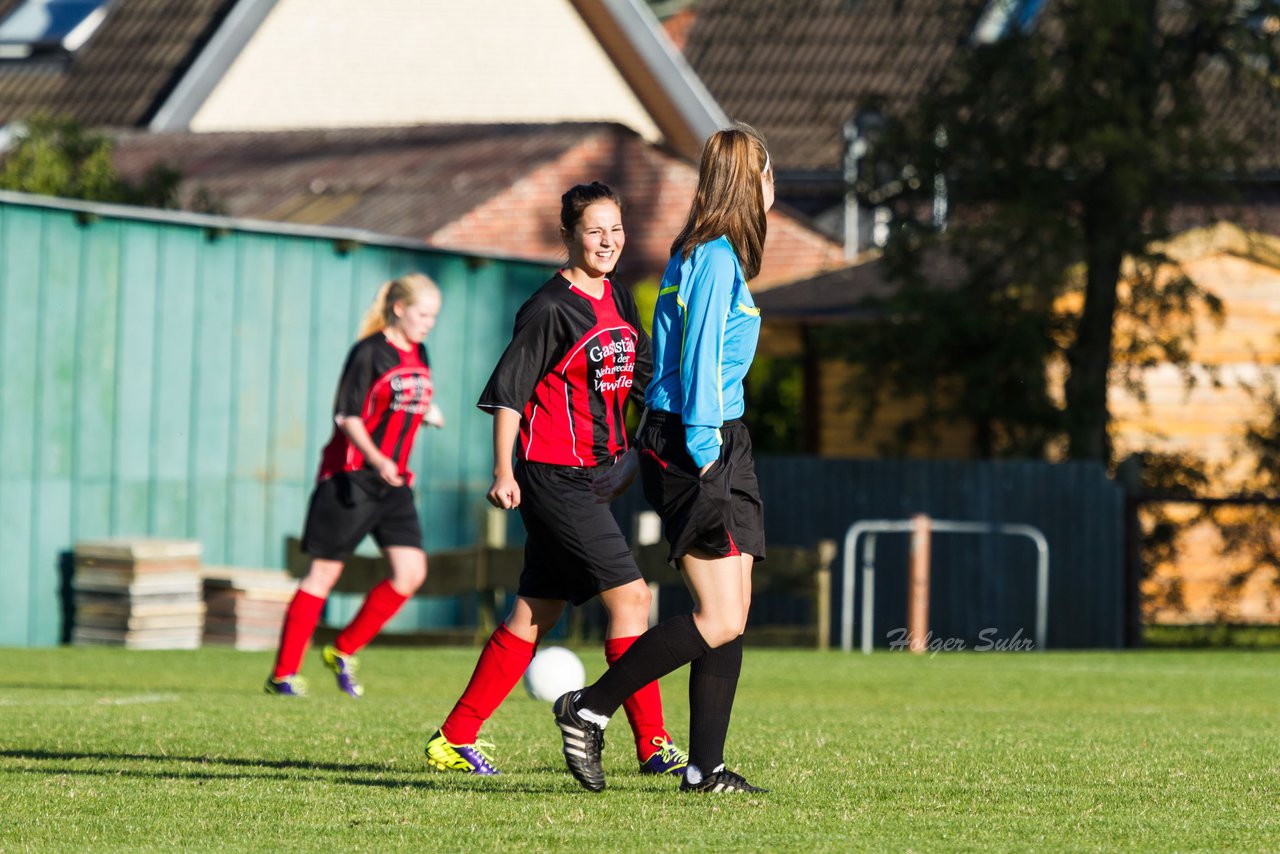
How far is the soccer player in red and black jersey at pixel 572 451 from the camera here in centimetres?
684

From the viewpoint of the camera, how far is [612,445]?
7.08 metres

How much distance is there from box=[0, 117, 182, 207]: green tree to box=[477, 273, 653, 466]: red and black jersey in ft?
56.2

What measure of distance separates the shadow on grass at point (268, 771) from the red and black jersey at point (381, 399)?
3180mm

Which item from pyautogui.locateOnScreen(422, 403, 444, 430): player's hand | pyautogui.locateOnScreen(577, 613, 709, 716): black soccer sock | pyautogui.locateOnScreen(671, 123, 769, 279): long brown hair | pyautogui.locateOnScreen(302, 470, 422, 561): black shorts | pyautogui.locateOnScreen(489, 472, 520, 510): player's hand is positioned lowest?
pyautogui.locateOnScreen(577, 613, 709, 716): black soccer sock

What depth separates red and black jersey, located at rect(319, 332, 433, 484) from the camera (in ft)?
34.6

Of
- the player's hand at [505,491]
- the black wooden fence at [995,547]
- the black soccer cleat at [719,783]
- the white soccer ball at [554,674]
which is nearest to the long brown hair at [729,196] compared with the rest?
the player's hand at [505,491]

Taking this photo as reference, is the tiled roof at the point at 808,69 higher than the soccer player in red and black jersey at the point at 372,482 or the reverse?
Result: higher

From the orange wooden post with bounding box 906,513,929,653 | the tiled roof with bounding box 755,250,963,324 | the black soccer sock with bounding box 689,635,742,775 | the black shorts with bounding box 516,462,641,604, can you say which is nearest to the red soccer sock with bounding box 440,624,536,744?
the black shorts with bounding box 516,462,641,604

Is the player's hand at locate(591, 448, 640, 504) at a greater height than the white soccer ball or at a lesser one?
greater

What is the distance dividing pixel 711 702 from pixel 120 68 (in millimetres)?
29402

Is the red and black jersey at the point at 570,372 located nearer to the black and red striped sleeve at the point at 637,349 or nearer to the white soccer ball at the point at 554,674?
the black and red striped sleeve at the point at 637,349

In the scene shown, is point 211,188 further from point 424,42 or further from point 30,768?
point 30,768

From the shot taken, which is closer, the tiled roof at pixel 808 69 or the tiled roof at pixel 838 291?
the tiled roof at pixel 838 291

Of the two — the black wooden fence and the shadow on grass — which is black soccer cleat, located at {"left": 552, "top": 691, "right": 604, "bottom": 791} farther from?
the black wooden fence
